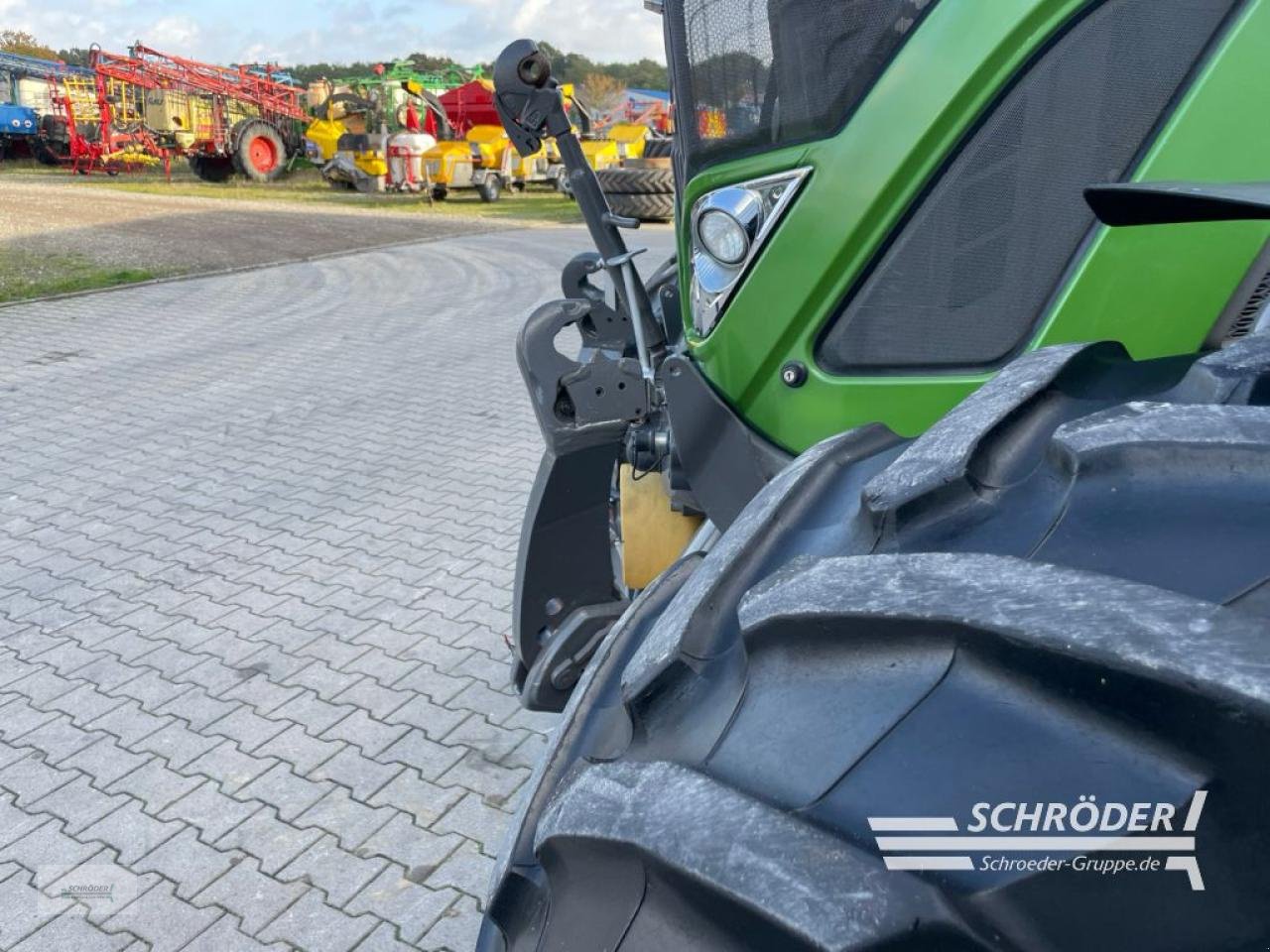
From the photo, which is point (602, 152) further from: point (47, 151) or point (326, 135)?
point (47, 151)

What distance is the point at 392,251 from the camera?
15.1 meters

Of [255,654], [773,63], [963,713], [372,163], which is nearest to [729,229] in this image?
[773,63]

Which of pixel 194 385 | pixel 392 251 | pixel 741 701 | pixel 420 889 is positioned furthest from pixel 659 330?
pixel 392 251

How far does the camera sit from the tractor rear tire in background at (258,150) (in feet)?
81.7

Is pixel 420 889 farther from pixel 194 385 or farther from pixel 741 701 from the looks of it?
pixel 194 385

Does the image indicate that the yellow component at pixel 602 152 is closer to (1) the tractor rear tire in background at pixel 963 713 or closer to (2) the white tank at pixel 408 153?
(2) the white tank at pixel 408 153

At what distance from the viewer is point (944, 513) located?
1.05 meters

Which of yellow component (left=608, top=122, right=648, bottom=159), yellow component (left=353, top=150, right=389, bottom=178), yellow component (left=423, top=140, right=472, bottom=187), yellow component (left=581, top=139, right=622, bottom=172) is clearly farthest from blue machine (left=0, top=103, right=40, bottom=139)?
yellow component (left=581, top=139, right=622, bottom=172)

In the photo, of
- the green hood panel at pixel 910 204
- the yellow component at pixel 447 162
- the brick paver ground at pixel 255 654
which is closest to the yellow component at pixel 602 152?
the yellow component at pixel 447 162

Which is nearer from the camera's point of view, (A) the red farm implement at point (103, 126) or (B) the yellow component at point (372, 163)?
(B) the yellow component at point (372, 163)

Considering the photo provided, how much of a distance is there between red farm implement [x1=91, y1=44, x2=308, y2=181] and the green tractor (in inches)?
982

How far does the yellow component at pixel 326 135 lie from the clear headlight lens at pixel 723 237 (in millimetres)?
23551

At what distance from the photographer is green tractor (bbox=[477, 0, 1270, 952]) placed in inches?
30.8

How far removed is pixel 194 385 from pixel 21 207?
13803mm
